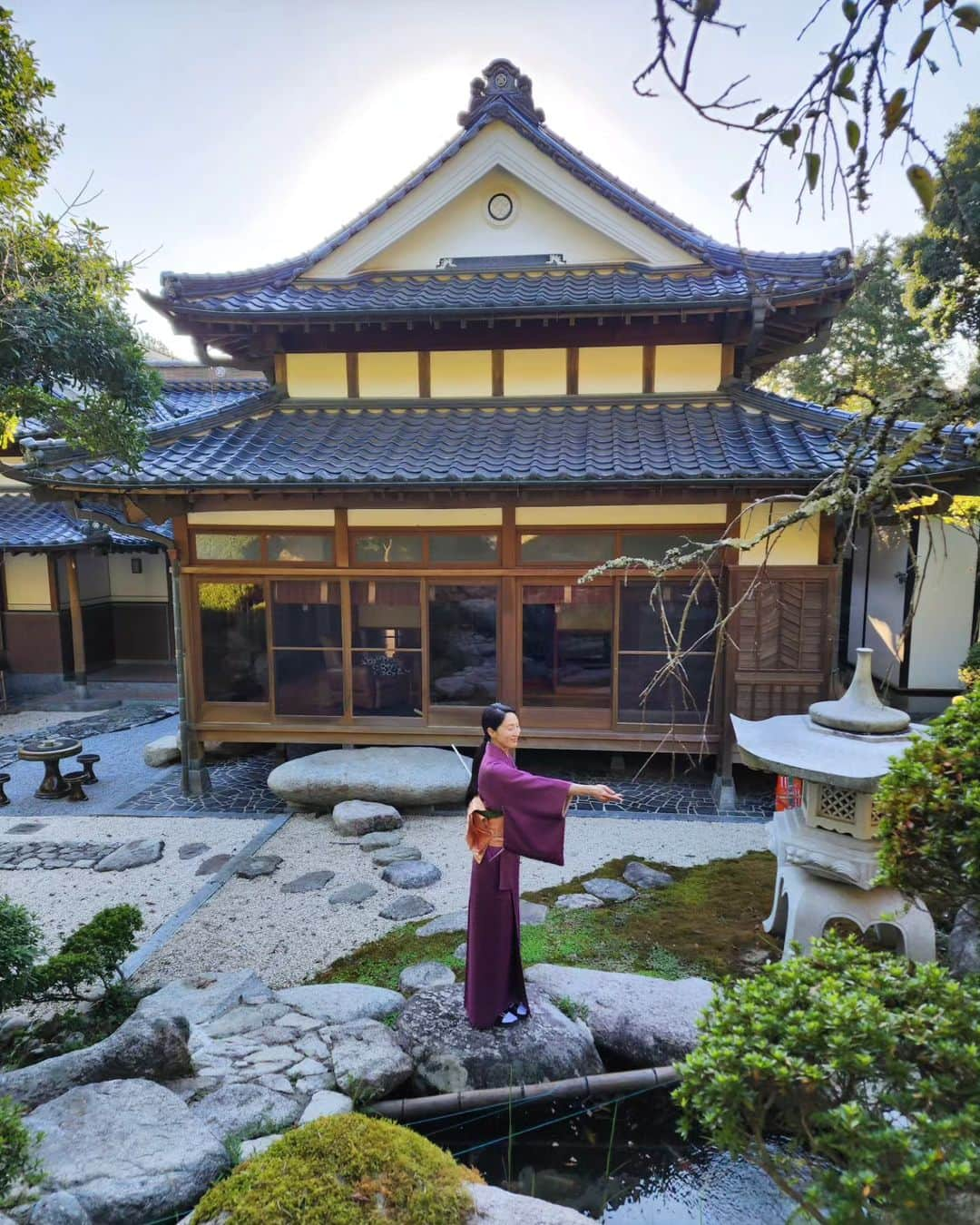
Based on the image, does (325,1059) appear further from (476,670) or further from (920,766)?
(476,670)

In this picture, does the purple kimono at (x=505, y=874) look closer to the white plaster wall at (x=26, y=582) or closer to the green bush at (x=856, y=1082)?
the green bush at (x=856, y=1082)

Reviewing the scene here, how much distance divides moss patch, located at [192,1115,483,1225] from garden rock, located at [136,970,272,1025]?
162 cm

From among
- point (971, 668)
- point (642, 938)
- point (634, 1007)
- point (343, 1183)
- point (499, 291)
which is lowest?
point (642, 938)

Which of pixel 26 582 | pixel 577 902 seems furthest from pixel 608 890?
pixel 26 582

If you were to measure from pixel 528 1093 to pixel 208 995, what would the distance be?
2130 mm

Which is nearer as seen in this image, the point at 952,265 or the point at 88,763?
the point at 88,763

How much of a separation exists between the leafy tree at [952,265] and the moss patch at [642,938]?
A: 14.4 m

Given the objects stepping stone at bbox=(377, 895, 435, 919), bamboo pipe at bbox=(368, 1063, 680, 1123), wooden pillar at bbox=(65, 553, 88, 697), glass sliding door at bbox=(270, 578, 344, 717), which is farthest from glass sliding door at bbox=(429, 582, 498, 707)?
wooden pillar at bbox=(65, 553, 88, 697)

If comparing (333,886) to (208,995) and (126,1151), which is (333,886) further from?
(126,1151)

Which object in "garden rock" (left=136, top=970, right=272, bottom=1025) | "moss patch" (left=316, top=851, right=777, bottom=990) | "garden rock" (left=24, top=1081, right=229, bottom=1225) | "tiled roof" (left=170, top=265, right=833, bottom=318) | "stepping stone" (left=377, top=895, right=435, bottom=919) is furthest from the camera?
"tiled roof" (left=170, top=265, right=833, bottom=318)

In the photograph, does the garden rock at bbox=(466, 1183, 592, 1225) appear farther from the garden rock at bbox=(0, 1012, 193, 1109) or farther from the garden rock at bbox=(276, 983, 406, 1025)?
the garden rock at bbox=(0, 1012, 193, 1109)

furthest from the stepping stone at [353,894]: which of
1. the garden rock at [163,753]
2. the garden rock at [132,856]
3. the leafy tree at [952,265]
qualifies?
the leafy tree at [952,265]

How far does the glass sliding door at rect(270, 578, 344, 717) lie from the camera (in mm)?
8391

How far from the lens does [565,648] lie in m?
8.28
